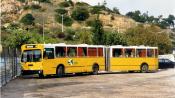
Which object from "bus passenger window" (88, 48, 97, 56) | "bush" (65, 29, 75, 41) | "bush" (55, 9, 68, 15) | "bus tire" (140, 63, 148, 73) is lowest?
"bus tire" (140, 63, 148, 73)

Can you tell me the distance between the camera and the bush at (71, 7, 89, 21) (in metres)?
146

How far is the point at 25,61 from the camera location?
3484 centimetres

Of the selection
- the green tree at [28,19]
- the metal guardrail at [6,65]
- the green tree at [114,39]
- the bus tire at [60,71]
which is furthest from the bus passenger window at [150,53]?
the green tree at [28,19]

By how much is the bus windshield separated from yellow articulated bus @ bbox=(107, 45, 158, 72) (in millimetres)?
8496

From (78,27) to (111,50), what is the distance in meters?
96.2

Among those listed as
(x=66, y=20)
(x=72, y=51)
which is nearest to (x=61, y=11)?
(x=66, y=20)

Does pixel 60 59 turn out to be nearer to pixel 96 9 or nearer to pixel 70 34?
pixel 70 34

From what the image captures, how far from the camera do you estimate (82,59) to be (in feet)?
126

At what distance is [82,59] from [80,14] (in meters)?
109

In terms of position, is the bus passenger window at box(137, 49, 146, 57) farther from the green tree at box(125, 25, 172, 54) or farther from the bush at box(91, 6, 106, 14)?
the bush at box(91, 6, 106, 14)

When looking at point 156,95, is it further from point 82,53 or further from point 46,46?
point 82,53

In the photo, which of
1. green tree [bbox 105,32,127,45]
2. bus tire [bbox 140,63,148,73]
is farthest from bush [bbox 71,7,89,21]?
bus tire [bbox 140,63,148,73]

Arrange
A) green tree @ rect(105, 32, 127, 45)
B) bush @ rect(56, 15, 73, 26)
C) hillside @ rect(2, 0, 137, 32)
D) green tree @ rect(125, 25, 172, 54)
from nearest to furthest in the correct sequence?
green tree @ rect(105, 32, 127, 45), green tree @ rect(125, 25, 172, 54), bush @ rect(56, 15, 73, 26), hillside @ rect(2, 0, 137, 32)

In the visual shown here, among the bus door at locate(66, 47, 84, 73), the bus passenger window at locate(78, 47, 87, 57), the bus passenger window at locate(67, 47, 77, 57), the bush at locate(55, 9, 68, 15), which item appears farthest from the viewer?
the bush at locate(55, 9, 68, 15)
